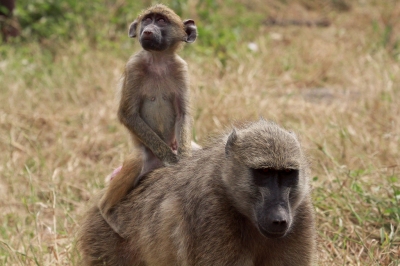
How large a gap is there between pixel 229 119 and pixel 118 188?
225 centimetres

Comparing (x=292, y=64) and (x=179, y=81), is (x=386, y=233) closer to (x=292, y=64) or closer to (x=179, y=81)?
(x=179, y=81)

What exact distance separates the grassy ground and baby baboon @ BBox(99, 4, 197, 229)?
0.17 metres

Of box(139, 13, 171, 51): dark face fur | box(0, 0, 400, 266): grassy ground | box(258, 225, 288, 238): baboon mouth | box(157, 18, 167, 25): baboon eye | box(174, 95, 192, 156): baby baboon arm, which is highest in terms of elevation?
box(157, 18, 167, 25): baboon eye

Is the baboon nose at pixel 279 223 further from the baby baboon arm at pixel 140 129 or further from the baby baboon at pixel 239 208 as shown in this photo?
the baby baboon arm at pixel 140 129

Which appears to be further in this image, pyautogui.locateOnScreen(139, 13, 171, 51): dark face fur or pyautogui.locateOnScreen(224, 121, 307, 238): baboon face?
pyautogui.locateOnScreen(139, 13, 171, 51): dark face fur

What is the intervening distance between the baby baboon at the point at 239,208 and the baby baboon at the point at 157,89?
63 cm

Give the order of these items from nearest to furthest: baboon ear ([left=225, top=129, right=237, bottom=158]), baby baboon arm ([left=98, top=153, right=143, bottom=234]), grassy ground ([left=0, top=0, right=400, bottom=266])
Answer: baboon ear ([left=225, top=129, right=237, bottom=158]) < baby baboon arm ([left=98, top=153, right=143, bottom=234]) < grassy ground ([left=0, top=0, right=400, bottom=266])

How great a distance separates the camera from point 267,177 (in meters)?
3.32

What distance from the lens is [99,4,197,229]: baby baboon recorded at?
4.46m

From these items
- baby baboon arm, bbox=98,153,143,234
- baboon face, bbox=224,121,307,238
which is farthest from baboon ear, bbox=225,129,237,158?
baby baboon arm, bbox=98,153,143,234

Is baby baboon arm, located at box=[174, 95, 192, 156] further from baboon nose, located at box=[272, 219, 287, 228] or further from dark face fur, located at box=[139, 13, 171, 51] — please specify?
baboon nose, located at box=[272, 219, 287, 228]

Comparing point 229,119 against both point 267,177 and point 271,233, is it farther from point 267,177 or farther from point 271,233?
point 271,233

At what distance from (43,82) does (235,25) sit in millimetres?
3966

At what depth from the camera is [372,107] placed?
277 inches
